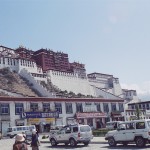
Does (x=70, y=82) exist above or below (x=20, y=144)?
above

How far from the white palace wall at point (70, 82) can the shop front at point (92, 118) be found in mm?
35263

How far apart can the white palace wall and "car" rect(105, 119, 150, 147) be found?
249 feet

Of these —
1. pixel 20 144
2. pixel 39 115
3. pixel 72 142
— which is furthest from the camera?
pixel 39 115

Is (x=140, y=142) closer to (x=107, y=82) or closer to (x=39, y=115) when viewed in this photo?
(x=39, y=115)

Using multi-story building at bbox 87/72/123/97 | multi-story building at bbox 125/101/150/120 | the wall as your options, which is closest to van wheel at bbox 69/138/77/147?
the wall

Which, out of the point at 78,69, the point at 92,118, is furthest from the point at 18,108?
the point at 78,69

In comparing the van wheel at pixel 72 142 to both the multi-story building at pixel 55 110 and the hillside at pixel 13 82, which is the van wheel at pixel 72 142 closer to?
the multi-story building at pixel 55 110

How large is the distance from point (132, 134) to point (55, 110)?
3795 centimetres

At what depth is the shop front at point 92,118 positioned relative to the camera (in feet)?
205

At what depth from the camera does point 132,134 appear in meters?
22.0

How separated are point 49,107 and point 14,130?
13736 millimetres

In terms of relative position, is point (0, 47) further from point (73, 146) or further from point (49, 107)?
point (73, 146)

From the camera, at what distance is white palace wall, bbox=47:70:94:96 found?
101m

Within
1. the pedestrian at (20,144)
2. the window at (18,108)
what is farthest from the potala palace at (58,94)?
the pedestrian at (20,144)
